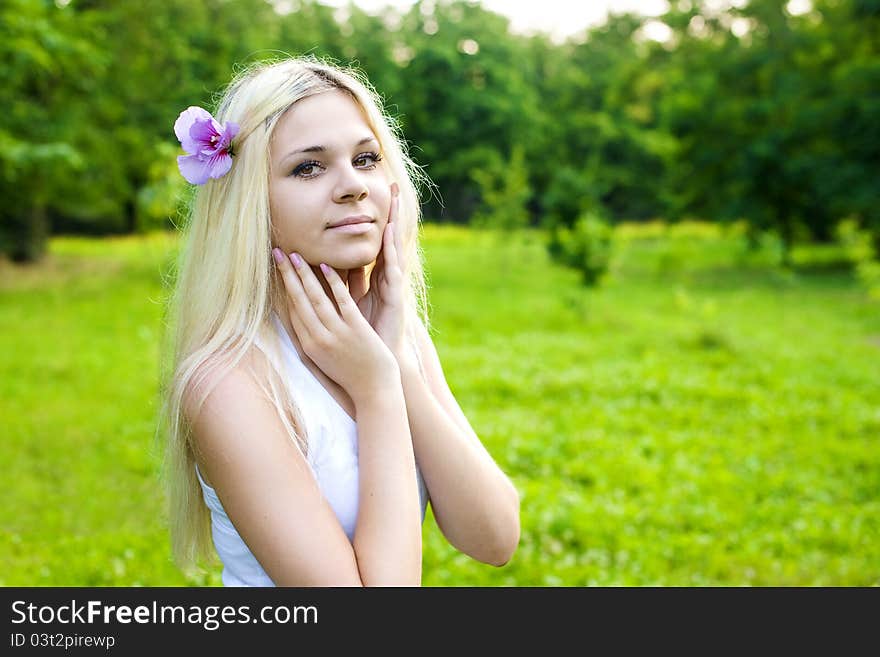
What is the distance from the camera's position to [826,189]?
2123cm

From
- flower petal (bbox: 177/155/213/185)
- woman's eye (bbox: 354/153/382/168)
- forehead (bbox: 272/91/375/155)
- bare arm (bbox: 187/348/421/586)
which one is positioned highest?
forehead (bbox: 272/91/375/155)

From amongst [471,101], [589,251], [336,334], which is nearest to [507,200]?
[471,101]

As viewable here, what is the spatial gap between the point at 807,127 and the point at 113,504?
21.1m

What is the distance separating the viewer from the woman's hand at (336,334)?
1.71 metres

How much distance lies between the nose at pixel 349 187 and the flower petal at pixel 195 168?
0.90 feet

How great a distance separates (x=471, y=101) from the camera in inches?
840

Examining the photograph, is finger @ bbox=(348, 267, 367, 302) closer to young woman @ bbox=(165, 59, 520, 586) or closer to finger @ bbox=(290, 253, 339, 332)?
young woman @ bbox=(165, 59, 520, 586)

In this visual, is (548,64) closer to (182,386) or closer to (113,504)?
(113,504)

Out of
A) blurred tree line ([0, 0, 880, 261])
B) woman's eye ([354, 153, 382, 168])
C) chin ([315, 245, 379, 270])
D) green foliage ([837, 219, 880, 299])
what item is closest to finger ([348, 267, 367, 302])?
chin ([315, 245, 379, 270])

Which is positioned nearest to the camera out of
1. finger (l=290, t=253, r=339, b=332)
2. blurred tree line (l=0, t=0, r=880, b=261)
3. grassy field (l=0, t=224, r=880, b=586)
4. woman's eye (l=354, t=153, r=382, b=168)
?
finger (l=290, t=253, r=339, b=332)

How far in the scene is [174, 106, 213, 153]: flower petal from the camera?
5.86 ft

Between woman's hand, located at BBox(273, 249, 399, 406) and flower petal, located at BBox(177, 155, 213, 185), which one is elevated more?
flower petal, located at BBox(177, 155, 213, 185)
